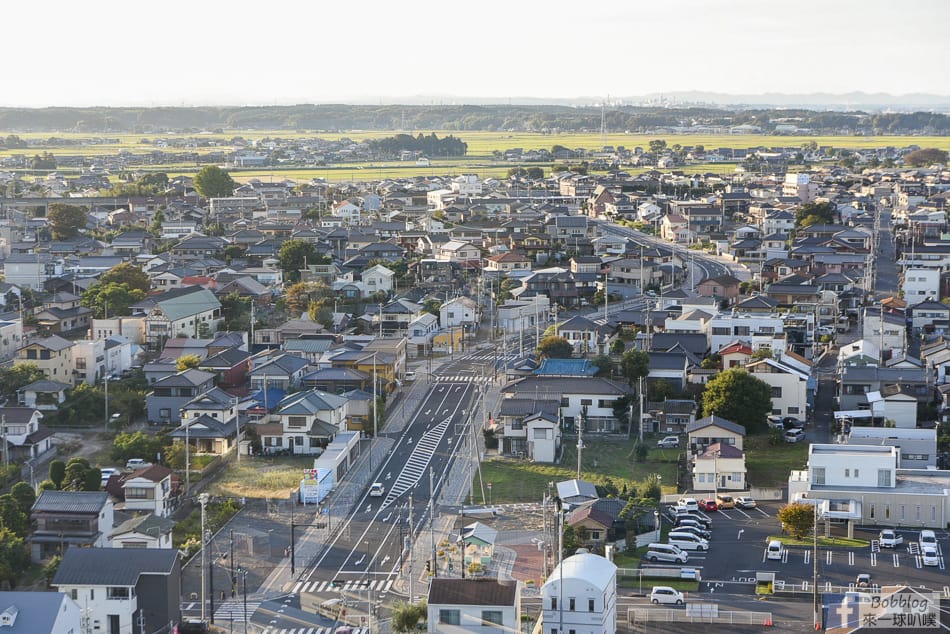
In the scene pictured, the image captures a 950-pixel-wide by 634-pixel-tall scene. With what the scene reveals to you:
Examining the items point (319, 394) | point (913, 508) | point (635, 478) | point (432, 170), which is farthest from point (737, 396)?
point (432, 170)

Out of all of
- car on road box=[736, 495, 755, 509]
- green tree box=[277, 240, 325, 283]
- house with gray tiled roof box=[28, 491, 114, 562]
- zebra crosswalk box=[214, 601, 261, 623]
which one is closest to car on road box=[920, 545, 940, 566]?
car on road box=[736, 495, 755, 509]

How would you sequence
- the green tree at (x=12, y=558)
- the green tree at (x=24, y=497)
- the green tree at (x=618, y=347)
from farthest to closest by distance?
the green tree at (x=618, y=347)
the green tree at (x=24, y=497)
the green tree at (x=12, y=558)

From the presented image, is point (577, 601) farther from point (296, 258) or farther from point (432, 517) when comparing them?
point (296, 258)

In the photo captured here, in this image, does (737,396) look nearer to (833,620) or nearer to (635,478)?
(635,478)

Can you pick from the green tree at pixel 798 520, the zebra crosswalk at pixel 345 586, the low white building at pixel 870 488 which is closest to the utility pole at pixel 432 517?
the zebra crosswalk at pixel 345 586

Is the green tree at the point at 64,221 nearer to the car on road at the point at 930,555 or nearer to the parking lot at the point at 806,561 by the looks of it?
the parking lot at the point at 806,561

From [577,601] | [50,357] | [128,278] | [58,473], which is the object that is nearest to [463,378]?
[50,357]
